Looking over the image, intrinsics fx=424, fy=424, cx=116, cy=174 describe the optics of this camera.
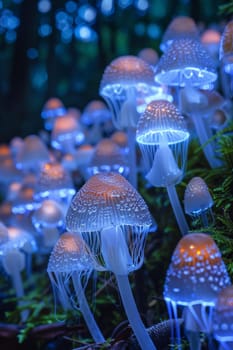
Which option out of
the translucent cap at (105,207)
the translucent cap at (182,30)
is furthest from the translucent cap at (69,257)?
the translucent cap at (182,30)

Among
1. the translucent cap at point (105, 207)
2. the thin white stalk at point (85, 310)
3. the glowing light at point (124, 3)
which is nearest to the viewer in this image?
the translucent cap at point (105, 207)

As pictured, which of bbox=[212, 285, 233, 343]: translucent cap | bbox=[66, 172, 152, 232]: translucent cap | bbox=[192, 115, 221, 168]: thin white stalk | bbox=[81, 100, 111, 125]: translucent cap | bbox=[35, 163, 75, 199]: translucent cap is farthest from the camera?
bbox=[81, 100, 111, 125]: translucent cap

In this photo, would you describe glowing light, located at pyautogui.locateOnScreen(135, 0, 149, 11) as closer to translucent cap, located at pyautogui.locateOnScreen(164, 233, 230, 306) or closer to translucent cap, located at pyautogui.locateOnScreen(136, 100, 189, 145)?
translucent cap, located at pyautogui.locateOnScreen(136, 100, 189, 145)

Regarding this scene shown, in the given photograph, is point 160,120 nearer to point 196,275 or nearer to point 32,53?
point 196,275

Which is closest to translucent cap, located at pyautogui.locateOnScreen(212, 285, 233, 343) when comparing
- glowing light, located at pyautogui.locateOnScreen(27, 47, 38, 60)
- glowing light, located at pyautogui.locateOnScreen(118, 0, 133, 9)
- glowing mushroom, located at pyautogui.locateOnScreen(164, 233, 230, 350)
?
glowing mushroom, located at pyautogui.locateOnScreen(164, 233, 230, 350)

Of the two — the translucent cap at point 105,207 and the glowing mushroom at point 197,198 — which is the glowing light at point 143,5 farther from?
the translucent cap at point 105,207
